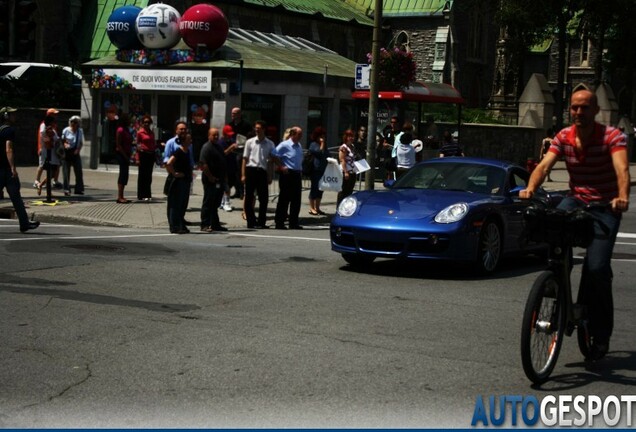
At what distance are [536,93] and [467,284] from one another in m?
35.2

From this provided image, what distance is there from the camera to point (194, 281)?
11.2 metres

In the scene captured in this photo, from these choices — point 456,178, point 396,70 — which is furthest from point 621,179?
point 396,70

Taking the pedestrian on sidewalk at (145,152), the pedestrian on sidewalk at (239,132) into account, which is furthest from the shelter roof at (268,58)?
the pedestrian on sidewalk at (145,152)

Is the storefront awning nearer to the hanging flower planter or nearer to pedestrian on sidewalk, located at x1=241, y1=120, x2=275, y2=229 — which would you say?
the hanging flower planter

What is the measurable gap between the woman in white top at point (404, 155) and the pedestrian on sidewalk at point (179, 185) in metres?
6.96

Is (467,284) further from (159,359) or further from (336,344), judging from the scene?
(159,359)

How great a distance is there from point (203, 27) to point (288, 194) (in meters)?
12.3

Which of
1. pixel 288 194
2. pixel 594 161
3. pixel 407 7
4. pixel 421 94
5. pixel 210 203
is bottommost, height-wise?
pixel 210 203

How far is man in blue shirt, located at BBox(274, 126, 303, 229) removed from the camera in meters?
18.8

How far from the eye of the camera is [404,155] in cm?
2328

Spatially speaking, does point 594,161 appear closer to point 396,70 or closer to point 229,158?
point 229,158

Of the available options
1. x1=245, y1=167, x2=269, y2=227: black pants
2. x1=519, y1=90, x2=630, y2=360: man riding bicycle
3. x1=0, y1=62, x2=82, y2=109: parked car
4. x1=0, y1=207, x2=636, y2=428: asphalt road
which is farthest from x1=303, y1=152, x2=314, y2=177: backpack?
x1=0, y1=62, x2=82, y2=109: parked car

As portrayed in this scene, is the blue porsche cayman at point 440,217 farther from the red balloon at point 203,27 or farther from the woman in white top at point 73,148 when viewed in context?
the red balloon at point 203,27

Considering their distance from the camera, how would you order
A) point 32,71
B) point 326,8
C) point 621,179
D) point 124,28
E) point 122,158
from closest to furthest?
1. point 621,179
2. point 122,158
3. point 124,28
4. point 32,71
5. point 326,8
